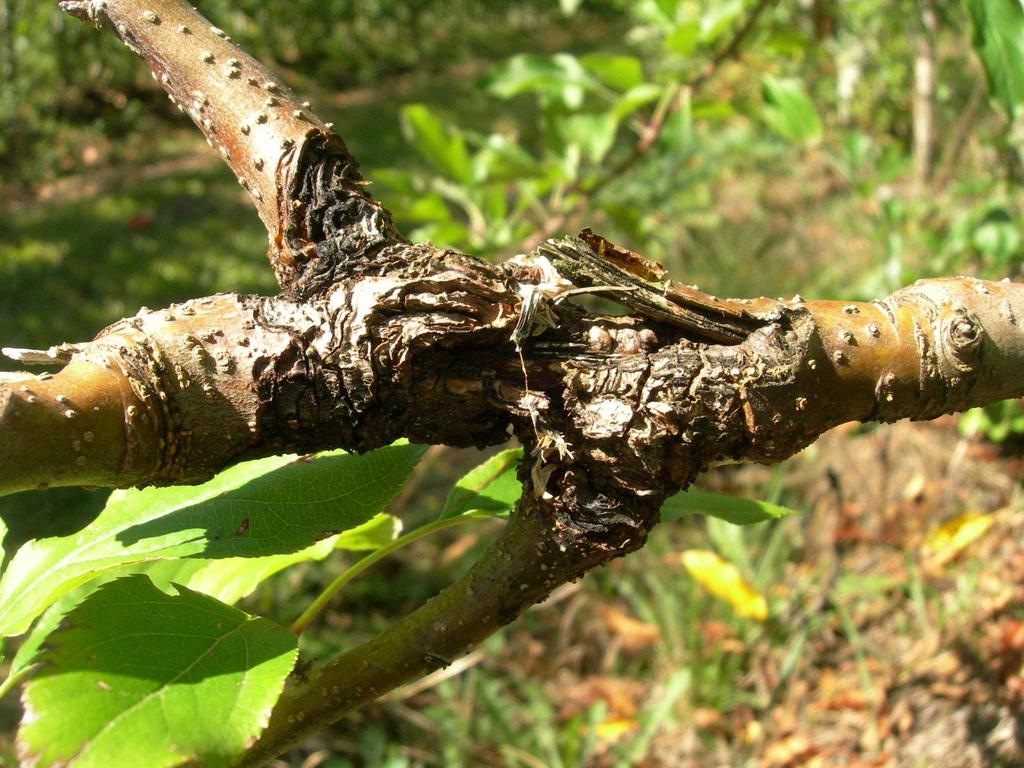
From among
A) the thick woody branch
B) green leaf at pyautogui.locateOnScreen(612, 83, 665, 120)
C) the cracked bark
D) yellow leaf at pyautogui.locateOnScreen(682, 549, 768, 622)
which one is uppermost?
green leaf at pyautogui.locateOnScreen(612, 83, 665, 120)

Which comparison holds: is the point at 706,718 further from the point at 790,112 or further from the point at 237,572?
the point at 237,572

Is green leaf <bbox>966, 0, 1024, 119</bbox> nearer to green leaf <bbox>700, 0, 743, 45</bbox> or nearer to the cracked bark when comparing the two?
the cracked bark

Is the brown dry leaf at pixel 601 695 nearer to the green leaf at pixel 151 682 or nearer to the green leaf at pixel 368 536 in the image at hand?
the green leaf at pixel 368 536

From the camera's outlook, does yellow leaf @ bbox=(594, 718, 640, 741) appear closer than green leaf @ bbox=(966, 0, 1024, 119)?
No

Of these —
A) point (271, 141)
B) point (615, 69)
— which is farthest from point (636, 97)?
point (271, 141)

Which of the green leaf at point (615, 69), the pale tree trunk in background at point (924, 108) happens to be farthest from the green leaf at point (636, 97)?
the pale tree trunk in background at point (924, 108)

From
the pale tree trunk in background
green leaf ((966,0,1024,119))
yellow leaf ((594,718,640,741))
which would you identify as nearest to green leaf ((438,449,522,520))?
green leaf ((966,0,1024,119))

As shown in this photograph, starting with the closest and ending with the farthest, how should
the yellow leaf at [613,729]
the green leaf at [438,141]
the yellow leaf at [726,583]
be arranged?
the green leaf at [438,141]
the yellow leaf at [613,729]
the yellow leaf at [726,583]
